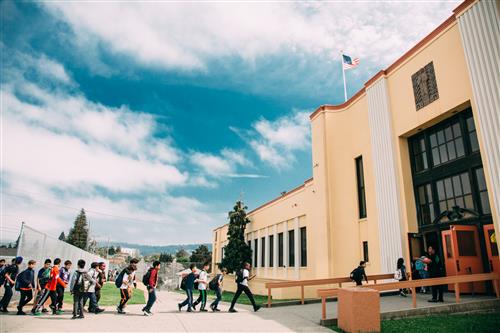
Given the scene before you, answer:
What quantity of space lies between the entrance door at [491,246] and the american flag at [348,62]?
1313 centimetres

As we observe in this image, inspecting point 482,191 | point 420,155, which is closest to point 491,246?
point 482,191

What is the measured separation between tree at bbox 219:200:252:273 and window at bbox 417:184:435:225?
69.2ft

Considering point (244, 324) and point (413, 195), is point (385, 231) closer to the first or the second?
point (413, 195)

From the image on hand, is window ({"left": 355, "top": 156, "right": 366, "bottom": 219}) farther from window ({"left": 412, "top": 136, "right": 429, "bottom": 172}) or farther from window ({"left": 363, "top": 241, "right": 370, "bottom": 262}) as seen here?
window ({"left": 412, "top": 136, "right": 429, "bottom": 172})

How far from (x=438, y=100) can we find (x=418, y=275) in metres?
6.94

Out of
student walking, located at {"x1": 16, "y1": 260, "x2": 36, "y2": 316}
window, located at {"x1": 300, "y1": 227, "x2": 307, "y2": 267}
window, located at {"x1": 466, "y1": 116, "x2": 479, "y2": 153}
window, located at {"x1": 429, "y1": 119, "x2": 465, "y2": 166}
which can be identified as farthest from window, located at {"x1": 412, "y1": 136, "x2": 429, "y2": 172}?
student walking, located at {"x1": 16, "y1": 260, "x2": 36, "y2": 316}

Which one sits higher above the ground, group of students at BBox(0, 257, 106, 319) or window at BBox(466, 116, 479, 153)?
window at BBox(466, 116, 479, 153)

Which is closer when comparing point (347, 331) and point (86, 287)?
point (347, 331)

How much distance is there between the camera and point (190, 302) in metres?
11.7

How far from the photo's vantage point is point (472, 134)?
1323 cm

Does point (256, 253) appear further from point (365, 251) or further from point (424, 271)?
point (424, 271)

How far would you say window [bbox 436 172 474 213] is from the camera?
13.2 metres

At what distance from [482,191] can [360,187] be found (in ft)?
22.3

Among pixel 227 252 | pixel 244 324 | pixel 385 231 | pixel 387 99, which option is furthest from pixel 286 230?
pixel 244 324
